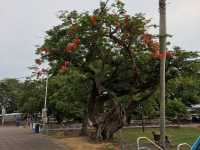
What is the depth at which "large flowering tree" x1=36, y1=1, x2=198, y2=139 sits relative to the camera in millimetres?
25641

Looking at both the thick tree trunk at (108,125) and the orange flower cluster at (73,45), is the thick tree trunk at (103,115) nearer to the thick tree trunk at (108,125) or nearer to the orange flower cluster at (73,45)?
the thick tree trunk at (108,125)

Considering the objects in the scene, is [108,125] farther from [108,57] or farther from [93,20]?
[93,20]

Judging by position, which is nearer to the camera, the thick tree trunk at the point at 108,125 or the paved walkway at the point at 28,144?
the paved walkway at the point at 28,144

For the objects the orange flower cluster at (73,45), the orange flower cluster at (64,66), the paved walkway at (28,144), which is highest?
the orange flower cluster at (73,45)

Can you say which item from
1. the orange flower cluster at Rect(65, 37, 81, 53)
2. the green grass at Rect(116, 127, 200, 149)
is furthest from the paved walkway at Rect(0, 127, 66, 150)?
the orange flower cluster at Rect(65, 37, 81, 53)

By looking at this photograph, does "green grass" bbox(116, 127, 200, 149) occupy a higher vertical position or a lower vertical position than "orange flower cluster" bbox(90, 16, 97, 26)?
lower

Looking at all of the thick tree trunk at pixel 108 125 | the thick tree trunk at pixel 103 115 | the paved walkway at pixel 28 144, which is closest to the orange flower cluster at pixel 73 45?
the thick tree trunk at pixel 103 115

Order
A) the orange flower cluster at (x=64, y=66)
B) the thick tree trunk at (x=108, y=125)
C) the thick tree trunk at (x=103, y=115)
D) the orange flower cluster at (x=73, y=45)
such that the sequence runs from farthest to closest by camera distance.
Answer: the thick tree trunk at (x=108, y=125) → the thick tree trunk at (x=103, y=115) → the orange flower cluster at (x=64, y=66) → the orange flower cluster at (x=73, y=45)

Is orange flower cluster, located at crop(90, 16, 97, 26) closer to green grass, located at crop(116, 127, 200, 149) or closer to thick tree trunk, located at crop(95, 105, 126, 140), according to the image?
thick tree trunk, located at crop(95, 105, 126, 140)

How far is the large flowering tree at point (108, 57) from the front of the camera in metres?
25.6

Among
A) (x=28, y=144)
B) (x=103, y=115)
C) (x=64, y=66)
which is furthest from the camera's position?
(x=103, y=115)

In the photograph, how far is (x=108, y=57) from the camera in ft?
92.1

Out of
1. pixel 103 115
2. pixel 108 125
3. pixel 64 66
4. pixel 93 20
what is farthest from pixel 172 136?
pixel 93 20

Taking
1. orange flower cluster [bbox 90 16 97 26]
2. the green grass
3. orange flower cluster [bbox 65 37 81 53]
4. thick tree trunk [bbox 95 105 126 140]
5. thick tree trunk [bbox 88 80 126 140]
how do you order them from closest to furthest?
orange flower cluster [bbox 65 37 81 53], orange flower cluster [bbox 90 16 97 26], thick tree trunk [bbox 88 80 126 140], thick tree trunk [bbox 95 105 126 140], the green grass
